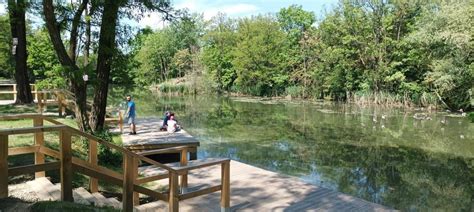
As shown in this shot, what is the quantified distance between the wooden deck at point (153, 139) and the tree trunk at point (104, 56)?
1.11 metres

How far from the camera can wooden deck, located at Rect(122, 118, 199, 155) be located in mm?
11531

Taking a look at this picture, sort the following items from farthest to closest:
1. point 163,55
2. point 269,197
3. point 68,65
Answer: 1. point 163,55
2. point 68,65
3. point 269,197

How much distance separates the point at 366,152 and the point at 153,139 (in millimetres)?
7995

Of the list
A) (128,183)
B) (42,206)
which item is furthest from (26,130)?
(128,183)

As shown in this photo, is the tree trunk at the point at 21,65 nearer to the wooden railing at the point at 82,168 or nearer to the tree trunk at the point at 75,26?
the tree trunk at the point at 75,26

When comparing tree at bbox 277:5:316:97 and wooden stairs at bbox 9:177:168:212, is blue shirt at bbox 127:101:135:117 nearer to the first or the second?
wooden stairs at bbox 9:177:168:212

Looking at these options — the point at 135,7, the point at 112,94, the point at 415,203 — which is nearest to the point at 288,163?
the point at 415,203

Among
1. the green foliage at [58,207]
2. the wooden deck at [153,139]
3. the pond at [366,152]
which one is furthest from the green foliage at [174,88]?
the green foliage at [58,207]

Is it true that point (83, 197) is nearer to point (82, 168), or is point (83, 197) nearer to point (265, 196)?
point (82, 168)

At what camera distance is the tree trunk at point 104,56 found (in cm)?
995

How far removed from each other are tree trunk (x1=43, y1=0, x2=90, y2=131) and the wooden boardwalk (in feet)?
7.28

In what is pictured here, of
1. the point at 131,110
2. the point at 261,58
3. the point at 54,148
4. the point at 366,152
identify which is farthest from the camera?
the point at 261,58

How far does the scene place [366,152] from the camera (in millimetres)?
15195

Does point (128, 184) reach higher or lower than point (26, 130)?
lower
